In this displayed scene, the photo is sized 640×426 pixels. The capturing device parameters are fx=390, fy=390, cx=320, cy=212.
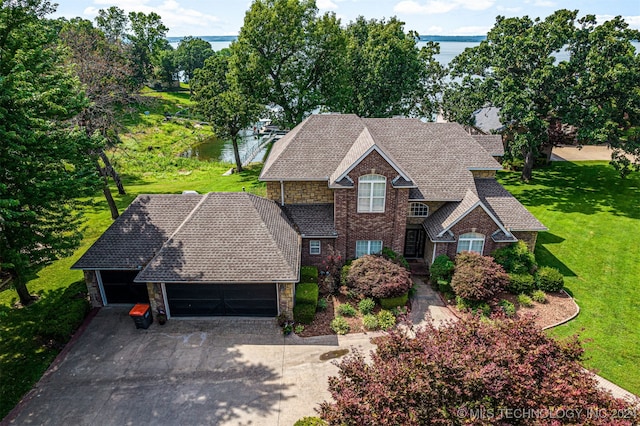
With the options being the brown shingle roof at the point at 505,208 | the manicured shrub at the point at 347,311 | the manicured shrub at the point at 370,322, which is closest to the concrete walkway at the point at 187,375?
the manicured shrub at the point at 370,322

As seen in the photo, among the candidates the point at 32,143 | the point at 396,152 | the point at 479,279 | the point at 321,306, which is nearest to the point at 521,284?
the point at 479,279

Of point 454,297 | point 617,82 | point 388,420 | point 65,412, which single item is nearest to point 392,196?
point 454,297

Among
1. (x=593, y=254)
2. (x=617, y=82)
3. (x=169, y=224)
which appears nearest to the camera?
(x=169, y=224)

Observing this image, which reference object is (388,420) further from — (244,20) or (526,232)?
(244,20)

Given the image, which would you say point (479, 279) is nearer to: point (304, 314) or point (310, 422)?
point (304, 314)

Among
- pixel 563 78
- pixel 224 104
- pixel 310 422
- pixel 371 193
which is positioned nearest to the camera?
pixel 310 422

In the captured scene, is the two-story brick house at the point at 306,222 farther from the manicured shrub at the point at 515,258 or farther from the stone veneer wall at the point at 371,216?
the manicured shrub at the point at 515,258
